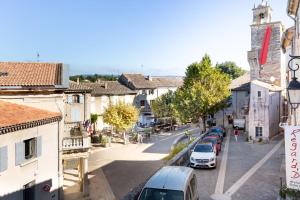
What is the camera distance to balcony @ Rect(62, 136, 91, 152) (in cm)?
2261

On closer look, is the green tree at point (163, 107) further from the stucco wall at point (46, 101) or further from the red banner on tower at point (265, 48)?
the stucco wall at point (46, 101)

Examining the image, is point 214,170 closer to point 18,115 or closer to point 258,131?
point 18,115

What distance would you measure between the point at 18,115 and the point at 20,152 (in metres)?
2.25

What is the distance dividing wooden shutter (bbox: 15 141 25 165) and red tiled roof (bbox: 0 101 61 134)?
3.19ft

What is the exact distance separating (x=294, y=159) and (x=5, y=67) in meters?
23.3

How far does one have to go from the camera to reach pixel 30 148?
1827 cm

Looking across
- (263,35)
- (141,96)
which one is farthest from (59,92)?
(141,96)

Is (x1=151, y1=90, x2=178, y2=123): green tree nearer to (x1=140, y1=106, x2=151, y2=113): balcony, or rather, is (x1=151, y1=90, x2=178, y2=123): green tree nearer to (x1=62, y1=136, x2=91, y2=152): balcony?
(x1=140, y1=106, x2=151, y2=113): balcony

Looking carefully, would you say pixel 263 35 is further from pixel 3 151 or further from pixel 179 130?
pixel 3 151

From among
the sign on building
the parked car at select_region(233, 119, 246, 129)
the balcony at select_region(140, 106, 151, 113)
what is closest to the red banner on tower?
the parked car at select_region(233, 119, 246, 129)

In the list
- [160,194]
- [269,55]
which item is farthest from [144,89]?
[160,194]

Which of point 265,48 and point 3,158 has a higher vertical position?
point 265,48

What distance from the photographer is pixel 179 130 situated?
54594 millimetres

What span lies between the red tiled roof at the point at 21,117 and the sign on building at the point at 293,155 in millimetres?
12787
